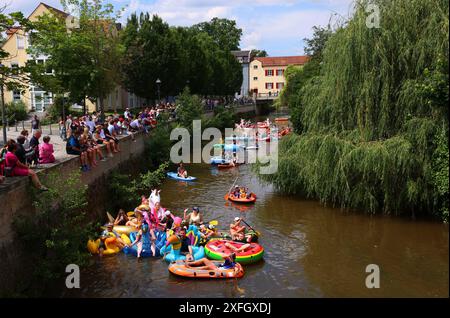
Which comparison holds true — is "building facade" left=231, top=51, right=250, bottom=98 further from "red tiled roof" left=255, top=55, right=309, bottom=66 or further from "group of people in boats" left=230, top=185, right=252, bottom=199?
"group of people in boats" left=230, top=185, right=252, bottom=199

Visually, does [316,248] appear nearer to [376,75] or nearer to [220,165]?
[376,75]

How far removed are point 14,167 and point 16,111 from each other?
25.7 meters

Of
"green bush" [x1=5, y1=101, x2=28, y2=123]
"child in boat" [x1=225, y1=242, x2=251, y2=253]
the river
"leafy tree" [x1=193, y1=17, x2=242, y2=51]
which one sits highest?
"leafy tree" [x1=193, y1=17, x2=242, y2=51]

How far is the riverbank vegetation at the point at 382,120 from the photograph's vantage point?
17266 mm

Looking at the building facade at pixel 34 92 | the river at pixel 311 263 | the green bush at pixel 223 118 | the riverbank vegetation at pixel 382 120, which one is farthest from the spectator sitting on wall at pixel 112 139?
the green bush at pixel 223 118

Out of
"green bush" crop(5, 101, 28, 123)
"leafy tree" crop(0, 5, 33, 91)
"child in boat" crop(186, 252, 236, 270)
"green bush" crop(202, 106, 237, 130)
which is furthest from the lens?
"green bush" crop(202, 106, 237, 130)

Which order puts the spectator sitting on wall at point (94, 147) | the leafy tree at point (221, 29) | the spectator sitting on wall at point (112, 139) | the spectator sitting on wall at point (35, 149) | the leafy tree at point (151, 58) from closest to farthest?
the spectator sitting on wall at point (35, 149)
the spectator sitting on wall at point (94, 147)
the spectator sitting on wall at point (112, 139)
the leafy tree at point (151, 58)
the leafy tree at point (221, 29)

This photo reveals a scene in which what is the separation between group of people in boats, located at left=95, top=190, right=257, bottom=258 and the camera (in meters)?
15.8

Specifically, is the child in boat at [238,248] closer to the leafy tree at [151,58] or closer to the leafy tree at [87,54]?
the leafy tree at [87,54]

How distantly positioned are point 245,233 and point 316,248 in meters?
2.42

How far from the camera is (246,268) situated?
14.7 metres

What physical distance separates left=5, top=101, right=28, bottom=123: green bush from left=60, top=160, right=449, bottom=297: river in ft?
65.1

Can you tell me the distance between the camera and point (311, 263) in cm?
1491

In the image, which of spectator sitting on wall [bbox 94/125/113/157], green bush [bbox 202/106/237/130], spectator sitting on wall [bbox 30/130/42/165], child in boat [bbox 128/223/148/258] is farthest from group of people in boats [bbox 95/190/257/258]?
green bush [bbox 202/106/237/130]
